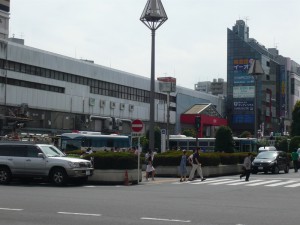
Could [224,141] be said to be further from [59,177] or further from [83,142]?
[59,177]

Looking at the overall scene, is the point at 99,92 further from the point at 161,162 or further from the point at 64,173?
the point at 64,173

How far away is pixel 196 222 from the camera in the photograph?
1226 centimetres

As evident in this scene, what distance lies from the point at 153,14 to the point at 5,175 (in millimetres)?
13565

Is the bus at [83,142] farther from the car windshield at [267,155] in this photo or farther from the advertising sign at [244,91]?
the advertising sign at [244,91]

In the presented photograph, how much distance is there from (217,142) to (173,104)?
4691 centimetres

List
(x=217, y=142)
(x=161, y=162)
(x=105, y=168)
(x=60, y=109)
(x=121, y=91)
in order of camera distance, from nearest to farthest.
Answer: (x=105, y=168) → (x=161, y=162) → (x=217, y=142) → (x=60, y=109) → (x=121, y=91)

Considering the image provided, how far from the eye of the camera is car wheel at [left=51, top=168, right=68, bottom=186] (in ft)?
79.8

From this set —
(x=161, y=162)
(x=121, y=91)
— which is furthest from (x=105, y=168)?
(x=121, y=91)

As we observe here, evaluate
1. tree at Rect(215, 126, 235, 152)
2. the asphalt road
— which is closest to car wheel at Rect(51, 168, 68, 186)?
the asphalt road

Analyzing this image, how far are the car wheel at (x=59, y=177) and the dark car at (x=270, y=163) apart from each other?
1841 centimetres

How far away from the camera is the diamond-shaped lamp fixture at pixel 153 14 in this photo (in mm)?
32531

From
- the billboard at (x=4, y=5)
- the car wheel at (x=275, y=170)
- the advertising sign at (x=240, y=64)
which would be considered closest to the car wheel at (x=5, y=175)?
the car wheel at (x=275, y=170)

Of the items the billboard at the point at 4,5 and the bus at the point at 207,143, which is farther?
the bus at the point at 207,143

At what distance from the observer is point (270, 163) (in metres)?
38.6
